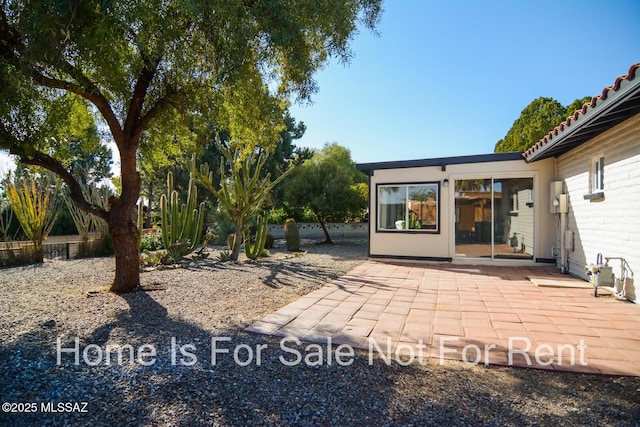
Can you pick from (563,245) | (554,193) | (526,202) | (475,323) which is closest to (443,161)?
(526,202)

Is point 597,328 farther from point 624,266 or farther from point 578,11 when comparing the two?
point 578,11

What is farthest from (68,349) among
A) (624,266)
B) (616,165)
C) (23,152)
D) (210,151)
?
(210,151)

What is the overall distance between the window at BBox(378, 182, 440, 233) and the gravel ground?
267 inches

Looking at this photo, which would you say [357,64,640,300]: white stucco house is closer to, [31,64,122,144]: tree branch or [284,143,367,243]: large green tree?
[284,143,367,243]: large green tree

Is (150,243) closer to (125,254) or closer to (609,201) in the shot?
(125,254)

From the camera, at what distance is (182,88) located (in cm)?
516

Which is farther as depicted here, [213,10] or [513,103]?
[513,103]

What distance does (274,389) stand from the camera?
2568 mm

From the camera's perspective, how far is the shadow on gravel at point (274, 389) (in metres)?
2.22

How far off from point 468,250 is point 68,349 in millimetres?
9046

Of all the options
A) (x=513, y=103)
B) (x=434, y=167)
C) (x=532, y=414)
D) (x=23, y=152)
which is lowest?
(x=532, y=414)

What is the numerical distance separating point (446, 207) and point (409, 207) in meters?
1.01

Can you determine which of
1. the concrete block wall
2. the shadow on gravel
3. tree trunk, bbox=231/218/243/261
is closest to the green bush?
tree trunk, bbox=231/218/243/261

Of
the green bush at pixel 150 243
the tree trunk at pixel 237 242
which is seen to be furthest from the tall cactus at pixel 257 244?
the green bush at pixel 150 243
